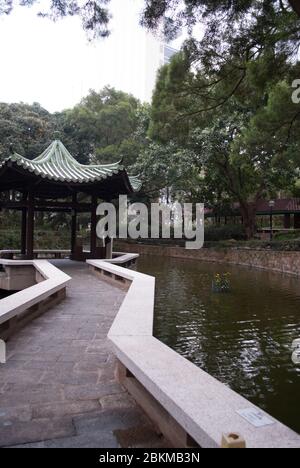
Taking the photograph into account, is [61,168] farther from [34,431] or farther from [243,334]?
[34,431]

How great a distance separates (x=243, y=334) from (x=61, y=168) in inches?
323

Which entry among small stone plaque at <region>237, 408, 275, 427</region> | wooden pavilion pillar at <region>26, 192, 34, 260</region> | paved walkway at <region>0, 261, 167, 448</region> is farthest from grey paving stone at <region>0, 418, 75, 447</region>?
wooden pavilion pillar at <region>26, 192, 34, 260</region>

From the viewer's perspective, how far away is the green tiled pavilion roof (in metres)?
11.4

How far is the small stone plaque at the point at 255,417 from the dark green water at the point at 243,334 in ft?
8.02

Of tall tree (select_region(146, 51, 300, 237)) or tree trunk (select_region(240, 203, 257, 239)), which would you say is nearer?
tall tree (select_region(146, 51, 300, 237))

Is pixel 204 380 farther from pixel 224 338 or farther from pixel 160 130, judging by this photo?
pixel 160 130

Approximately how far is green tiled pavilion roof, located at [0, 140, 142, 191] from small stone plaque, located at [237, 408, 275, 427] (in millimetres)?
10181

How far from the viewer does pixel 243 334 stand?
8.19m

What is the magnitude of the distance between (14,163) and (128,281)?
16.3 feet

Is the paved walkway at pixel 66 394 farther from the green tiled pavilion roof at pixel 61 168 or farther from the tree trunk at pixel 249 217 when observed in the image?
the tree trunk at pixel 249 217

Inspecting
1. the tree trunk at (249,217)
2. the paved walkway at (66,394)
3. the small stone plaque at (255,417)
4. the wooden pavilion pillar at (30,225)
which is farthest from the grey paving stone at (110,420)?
the tree trunk at (249,217)

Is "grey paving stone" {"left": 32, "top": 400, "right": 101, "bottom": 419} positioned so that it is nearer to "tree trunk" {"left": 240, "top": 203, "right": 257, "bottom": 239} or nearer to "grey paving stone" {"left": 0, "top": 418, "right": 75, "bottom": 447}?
"grey paving stone" {"left": 0, "top": 418, "right": 75, "bottom": 447}

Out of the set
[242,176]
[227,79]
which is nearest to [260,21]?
[227,79]
